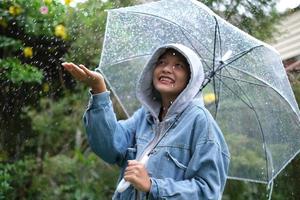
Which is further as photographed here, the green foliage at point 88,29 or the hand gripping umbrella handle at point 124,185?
the green foliage at point 88,29

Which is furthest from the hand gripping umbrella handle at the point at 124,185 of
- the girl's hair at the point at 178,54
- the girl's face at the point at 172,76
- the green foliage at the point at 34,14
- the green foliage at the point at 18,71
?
the green foliage at the point at 34,14

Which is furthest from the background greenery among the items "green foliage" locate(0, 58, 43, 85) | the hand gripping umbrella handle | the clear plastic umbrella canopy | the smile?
the hand gripping umbrella handle

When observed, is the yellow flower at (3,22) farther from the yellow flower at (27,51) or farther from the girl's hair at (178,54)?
the girl's hair at (178,54)

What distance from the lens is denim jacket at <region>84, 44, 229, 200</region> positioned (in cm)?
211

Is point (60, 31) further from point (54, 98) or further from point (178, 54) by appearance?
point (178, 54)

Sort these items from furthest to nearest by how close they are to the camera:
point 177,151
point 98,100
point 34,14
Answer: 1. point 34,14
2. point 98,100
3. point 177,151

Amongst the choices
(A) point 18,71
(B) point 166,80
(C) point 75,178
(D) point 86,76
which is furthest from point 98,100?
(C) point 75,178

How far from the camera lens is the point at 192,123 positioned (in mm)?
2193

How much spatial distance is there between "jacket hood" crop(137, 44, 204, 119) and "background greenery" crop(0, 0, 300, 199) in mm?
2719

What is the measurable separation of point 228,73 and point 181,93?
57cm

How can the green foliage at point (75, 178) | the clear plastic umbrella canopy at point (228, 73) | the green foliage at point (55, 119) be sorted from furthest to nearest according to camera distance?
the green foliage at point (55, 119)
the green foliage at point (75, 178)
the clear plastic umbrella canopy at point (228, 73)

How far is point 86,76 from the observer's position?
220 centimetres

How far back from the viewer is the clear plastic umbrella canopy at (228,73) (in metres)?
2.66

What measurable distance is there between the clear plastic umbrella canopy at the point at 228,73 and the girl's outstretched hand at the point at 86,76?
0.54 meters
